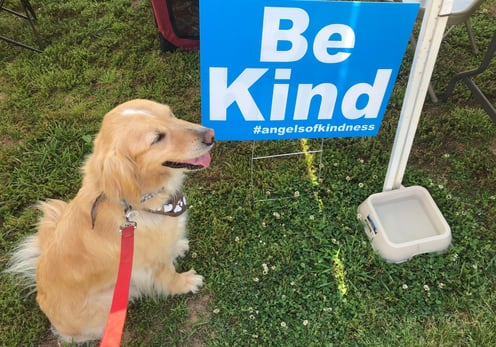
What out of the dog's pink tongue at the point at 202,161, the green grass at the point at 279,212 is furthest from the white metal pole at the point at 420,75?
the dog's pink tongue at the point at 202,161

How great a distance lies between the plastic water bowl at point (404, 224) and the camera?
2.56 meters

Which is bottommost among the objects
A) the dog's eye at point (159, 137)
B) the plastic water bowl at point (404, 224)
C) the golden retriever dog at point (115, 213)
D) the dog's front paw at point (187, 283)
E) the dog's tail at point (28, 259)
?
the dog's front paw at point (187, 283)

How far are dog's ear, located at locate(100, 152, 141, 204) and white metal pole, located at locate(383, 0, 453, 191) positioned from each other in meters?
1.58

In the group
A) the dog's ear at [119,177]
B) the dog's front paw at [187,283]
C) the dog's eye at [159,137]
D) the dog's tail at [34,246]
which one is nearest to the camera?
the dog's ear at [119,177]

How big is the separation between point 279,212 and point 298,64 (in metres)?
1.17

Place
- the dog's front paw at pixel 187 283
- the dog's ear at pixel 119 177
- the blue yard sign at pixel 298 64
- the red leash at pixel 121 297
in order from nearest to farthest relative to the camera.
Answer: the red leash at pixel 121 297 < the dog's ear at pixel 119 177 < the blue yard sign at pixel 298 64 < the dog's front paw at pixel 187 283

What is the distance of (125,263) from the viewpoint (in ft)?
5.85

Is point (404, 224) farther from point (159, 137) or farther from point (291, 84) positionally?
point (159, 137)

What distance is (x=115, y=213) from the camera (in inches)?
79.8

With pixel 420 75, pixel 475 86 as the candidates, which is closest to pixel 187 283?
pixel 420 75

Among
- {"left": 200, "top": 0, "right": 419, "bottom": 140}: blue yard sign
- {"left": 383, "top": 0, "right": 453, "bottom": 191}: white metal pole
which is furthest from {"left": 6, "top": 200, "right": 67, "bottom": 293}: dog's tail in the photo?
{"left": 383, "top": 0, "right": 453, "bottom": 191}: white metal pole

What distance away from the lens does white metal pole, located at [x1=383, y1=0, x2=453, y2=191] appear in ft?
6.44

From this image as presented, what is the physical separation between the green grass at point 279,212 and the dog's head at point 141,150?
99 cm

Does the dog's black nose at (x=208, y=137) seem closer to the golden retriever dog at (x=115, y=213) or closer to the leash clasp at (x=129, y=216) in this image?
the golden retriever dog at (x=115, y=213)
